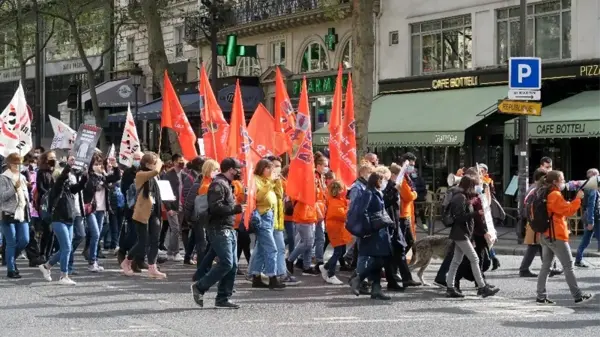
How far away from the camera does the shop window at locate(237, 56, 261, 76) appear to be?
1464 inches

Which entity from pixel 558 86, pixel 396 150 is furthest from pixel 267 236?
pixel 396 150

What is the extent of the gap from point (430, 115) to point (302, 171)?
13.3 m

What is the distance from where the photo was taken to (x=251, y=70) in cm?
3759

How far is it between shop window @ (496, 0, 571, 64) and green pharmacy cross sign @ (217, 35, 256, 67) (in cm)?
895

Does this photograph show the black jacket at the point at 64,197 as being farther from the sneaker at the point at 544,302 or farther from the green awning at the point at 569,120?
the green awning at the point at 569,120

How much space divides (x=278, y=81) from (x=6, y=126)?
4224mm

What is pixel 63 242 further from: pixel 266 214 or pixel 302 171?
pixel 302 171

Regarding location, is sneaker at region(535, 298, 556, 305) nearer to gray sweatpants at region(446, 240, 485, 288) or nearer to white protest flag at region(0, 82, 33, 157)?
gray sweatpants at region(446, 240, 485, 288)

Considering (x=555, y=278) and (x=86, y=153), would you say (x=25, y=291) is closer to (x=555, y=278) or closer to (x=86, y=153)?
(x=86, y=153)

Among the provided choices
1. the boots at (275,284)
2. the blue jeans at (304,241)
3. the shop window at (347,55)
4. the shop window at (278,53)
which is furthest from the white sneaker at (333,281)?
the shop window at (278,53)

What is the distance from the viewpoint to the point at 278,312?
1145 cm

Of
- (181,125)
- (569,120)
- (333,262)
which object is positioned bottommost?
(333,262)

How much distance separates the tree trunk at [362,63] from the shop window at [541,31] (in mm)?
5029

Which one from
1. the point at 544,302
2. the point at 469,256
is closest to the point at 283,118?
the point at 469,256
